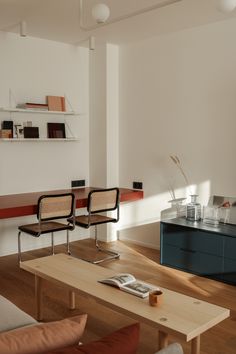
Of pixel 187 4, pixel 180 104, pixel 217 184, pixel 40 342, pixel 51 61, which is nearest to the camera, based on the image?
pixel 40 342

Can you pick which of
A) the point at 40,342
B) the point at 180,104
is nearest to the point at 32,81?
the point at 180,104

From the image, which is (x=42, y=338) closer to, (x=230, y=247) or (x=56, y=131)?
(x=230, y=247)

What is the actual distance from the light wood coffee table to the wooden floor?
1.43ft

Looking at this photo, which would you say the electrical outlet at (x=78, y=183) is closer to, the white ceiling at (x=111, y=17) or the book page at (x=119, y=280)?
the white ceiling at (x=111, y=17)

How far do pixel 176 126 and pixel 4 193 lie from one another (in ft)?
7.24

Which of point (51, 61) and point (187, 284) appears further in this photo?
point (51, 61)

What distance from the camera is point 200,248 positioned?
408 centimetres

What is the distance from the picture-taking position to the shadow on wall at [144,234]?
514cm

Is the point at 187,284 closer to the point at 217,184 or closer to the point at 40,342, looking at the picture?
the point at 217,184

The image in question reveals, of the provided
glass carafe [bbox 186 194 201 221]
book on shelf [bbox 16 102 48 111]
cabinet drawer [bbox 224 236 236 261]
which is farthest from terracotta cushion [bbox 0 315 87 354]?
book on shelf [bbox 16 102 48 111]

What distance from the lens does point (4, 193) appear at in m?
4.83

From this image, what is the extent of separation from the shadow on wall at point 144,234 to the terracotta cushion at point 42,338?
3.64 m

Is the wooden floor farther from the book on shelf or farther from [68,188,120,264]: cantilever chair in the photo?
the book on shelf

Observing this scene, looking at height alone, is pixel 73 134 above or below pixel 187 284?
above
